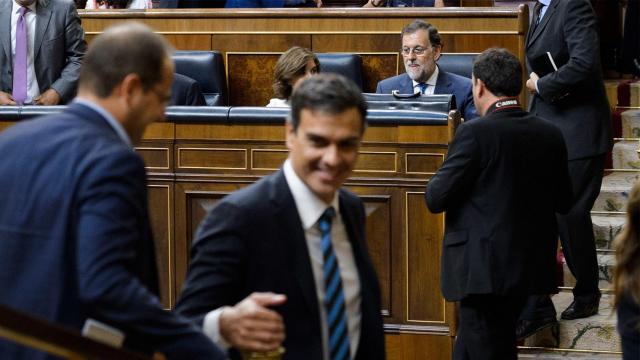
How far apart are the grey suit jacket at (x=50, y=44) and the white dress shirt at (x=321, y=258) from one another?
391 centimetres

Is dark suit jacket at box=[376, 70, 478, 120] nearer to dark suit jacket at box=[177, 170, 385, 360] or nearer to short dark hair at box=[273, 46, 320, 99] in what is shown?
short dark hair at box=[273, 46, 320, 99]

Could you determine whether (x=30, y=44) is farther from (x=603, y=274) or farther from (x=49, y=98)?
(x=603, y=274)

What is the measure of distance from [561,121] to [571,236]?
53 cm

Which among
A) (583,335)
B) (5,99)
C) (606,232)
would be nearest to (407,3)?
(606,232)

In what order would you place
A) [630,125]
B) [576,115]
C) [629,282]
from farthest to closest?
[630,125] → [576,115] → [629,282]

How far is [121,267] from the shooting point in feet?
6.51

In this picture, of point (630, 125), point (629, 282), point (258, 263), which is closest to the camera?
point (258, 263)

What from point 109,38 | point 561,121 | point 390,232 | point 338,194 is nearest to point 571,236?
point 561,121

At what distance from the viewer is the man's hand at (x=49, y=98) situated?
586cm

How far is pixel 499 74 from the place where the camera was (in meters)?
4.20

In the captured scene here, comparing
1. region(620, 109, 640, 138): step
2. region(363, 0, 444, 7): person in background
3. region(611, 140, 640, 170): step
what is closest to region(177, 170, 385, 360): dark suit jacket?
region(611, 140, 640, 170): step

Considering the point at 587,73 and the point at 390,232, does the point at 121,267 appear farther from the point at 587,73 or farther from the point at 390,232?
the point at 587,73

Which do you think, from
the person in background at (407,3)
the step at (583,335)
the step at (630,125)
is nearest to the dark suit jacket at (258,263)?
the step at (583,335)

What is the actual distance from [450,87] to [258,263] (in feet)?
12.2
